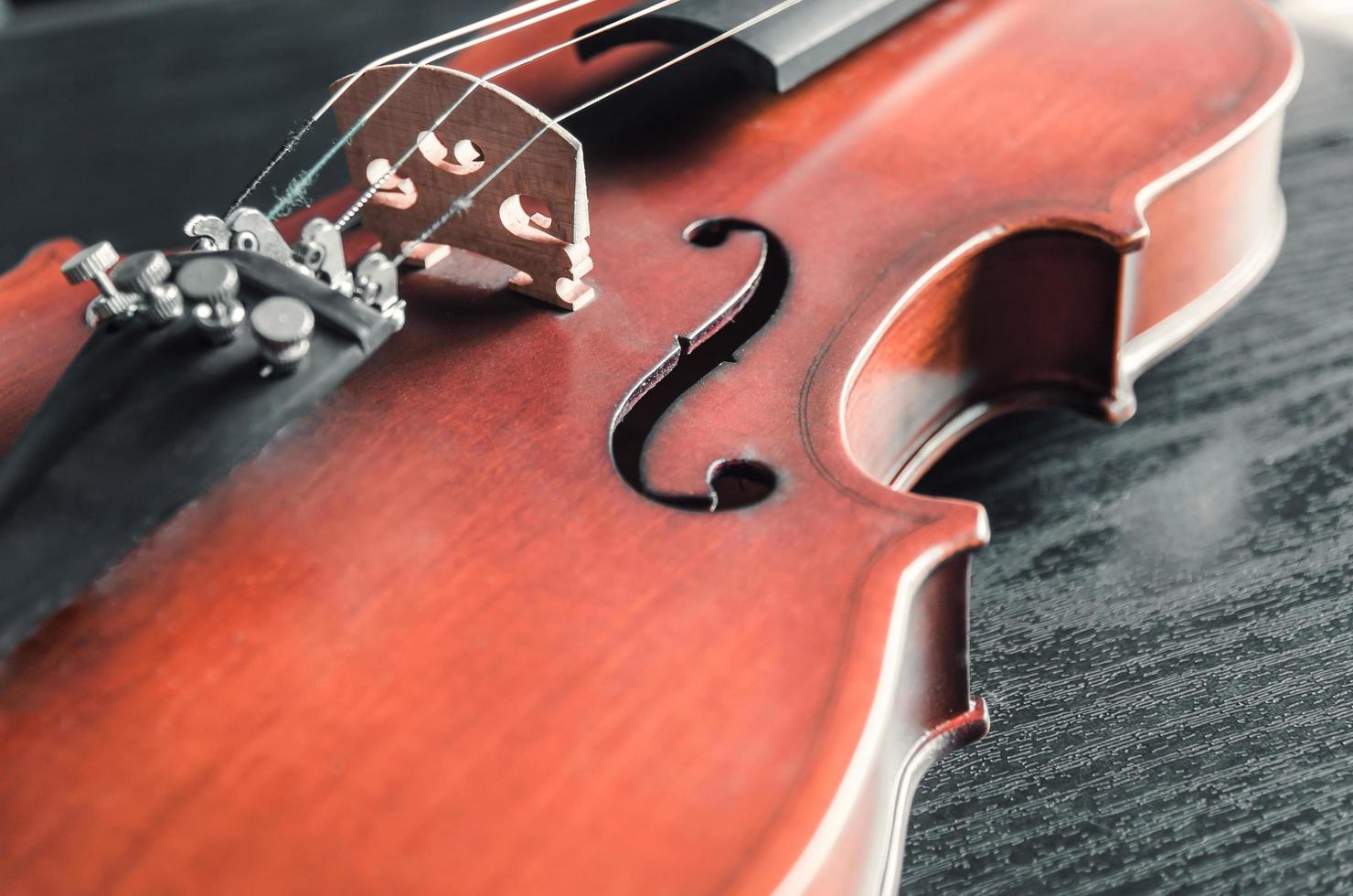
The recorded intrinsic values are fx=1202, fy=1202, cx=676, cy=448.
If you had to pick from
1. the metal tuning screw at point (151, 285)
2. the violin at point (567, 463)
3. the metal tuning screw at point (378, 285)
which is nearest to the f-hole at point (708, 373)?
the violin at point (567, 463)

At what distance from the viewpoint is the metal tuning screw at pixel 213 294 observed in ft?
2.40

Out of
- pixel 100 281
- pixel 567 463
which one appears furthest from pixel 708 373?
pixel 100 281

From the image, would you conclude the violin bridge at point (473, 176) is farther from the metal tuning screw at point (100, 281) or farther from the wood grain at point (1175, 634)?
the wood grain at point (1175, 634)

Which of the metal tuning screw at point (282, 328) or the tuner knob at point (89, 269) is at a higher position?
the tuner knob at point (89, 269)

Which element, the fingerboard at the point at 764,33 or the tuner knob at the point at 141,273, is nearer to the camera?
the tuner knob at the point at 141,273

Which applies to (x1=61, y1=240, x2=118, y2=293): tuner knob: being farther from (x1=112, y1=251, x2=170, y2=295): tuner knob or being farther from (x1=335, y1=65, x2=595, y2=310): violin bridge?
(x1=335, y1=65, x2=595, y2=310): violin bridge

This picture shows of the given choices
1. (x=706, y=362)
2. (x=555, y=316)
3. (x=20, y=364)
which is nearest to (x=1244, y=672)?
(x=706, y=362)

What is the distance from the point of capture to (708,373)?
2.84 ft

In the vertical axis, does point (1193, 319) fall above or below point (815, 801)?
below

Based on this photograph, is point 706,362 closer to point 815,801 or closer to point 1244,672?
point 815,801

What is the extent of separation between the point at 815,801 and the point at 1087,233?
633 millimetres

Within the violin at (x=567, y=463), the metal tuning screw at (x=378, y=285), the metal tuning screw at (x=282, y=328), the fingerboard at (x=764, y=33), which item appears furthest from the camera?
the fingerboard at (x=764, y=33)

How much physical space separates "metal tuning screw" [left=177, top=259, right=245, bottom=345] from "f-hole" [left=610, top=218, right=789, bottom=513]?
253 millimetres

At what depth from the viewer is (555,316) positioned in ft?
3.00
